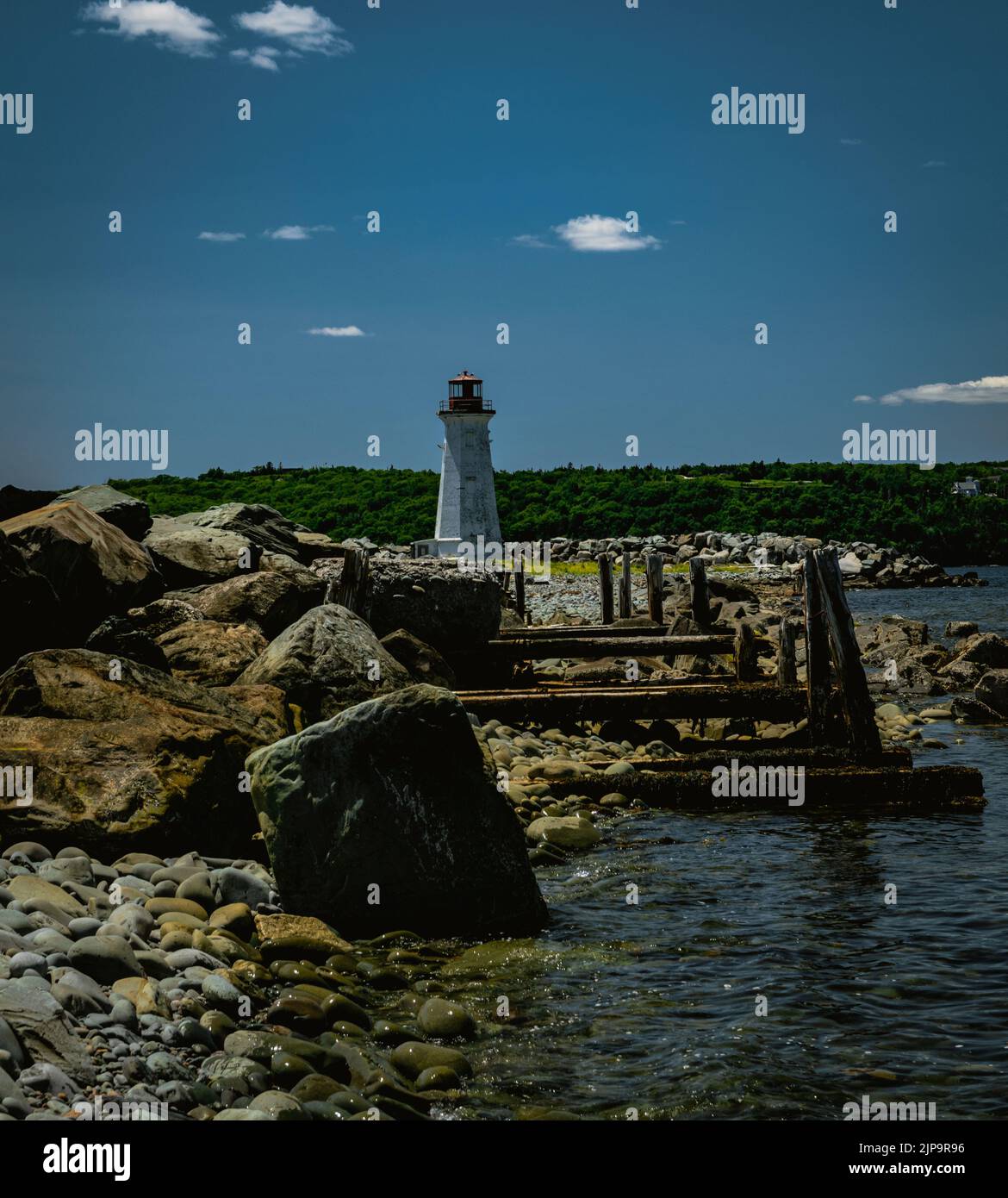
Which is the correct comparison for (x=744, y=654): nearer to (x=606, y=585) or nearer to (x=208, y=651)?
(x=208, y=651)

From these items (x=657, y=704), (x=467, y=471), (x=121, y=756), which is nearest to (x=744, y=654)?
(x=657, y=704)

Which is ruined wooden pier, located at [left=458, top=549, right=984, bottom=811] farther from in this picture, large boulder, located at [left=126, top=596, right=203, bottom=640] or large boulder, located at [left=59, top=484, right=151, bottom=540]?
large boulder, located at [left=59, top=484, right=151, bottom=540]

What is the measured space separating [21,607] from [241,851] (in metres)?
4.63

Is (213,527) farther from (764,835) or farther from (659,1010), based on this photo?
(659,1010)

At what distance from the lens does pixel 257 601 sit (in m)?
15.9

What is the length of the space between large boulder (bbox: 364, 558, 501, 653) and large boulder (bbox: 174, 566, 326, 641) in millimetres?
1356

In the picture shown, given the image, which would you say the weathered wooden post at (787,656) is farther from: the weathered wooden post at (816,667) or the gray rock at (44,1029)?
the gray rock at (44,1029)

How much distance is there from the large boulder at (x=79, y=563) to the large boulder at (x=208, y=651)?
77cm

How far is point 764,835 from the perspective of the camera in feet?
40.1

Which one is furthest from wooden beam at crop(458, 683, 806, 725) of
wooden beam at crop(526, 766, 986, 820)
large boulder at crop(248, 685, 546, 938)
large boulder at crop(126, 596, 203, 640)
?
large boulder at crop(248, 685, 546, 938)

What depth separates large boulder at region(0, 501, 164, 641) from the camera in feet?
42.9

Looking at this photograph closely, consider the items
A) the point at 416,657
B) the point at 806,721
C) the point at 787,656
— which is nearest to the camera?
the point at 806,721

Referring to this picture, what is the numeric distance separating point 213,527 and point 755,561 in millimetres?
53126

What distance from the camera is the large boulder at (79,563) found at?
42.9ft
